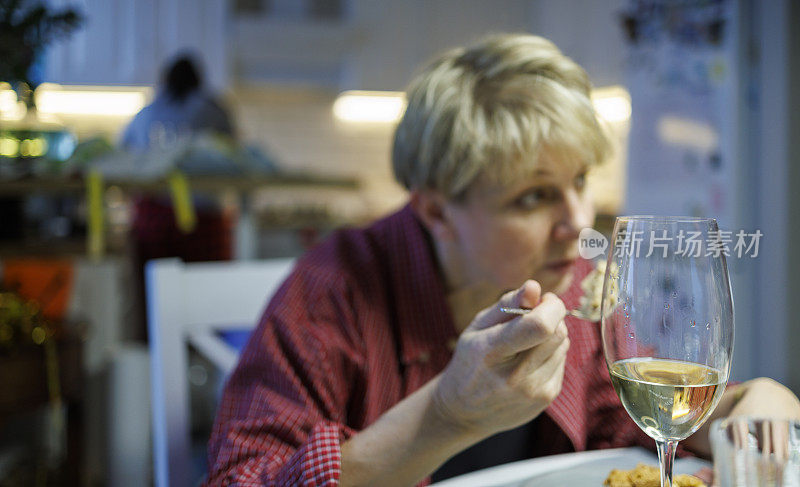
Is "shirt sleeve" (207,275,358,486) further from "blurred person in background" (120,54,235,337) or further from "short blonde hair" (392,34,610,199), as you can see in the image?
"blurred person in background" (120,54,235,337)

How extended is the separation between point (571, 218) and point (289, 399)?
0.31 meters

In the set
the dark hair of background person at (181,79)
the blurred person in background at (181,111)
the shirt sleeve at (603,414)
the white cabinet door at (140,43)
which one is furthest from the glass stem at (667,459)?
the white cabinet door at (140,43)

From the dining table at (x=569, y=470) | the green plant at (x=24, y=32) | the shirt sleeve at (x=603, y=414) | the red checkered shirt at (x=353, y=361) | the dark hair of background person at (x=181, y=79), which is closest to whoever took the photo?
the dining table at (x=569, y=470)

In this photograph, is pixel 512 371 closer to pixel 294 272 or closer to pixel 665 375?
pixel 665 375

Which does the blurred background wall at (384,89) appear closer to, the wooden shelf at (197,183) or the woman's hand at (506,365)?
the wooden shelf at (197,183)

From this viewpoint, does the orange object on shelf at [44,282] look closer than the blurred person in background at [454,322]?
No

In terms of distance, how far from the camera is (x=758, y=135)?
6.61 ft

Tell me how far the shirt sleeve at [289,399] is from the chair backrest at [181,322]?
0.75 feet

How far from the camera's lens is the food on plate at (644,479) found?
0.46 metres

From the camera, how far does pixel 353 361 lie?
720 millimetres

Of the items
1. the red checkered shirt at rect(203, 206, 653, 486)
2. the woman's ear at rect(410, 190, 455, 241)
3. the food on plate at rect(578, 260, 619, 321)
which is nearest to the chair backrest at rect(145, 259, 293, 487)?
the red checkered shirt at rect(203, 206, 653, 486)

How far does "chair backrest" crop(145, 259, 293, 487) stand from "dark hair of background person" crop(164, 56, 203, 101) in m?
2.14

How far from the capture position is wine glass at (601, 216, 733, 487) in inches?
14.2

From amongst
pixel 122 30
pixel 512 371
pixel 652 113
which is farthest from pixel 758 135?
pixel 122 30
